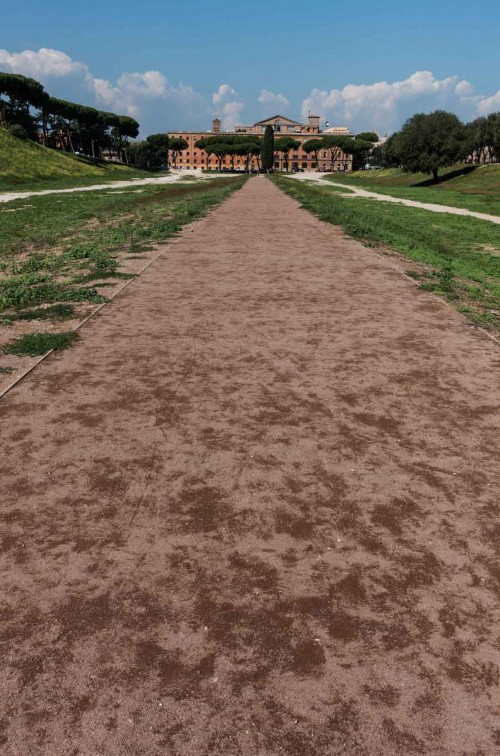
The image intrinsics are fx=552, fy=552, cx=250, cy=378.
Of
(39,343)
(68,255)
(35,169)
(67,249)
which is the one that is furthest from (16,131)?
(39,343)

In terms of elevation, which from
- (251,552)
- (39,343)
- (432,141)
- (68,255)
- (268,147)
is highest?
(268,147)

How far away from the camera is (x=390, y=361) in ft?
27.1

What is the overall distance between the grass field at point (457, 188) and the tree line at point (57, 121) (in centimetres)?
5473

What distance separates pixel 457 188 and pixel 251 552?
65.8m

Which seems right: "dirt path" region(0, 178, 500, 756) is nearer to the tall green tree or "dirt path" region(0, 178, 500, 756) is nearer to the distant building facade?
the tall green tree

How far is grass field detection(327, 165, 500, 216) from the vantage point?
42812 mm

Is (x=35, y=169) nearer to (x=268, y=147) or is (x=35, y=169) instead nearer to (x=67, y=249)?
(x=67, y=249)

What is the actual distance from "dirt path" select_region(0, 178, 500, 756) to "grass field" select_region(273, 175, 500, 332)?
4.11m

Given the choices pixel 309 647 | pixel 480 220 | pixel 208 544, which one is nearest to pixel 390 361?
pixel 208 544

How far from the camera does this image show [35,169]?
67.1 m

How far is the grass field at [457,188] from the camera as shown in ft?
140

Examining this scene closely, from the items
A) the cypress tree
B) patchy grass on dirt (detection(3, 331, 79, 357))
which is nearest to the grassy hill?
the cypress tree

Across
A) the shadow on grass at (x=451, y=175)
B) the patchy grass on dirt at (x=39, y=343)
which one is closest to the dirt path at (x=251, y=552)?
the patchy grass on dirt at (x=39, y=343)

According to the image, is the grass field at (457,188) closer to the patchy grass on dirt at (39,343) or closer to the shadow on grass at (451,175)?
the shadow on grass at (451,175)
